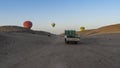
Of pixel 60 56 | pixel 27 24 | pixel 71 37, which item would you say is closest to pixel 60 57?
pixel 60 56

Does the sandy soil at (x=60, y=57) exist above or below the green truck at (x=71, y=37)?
below

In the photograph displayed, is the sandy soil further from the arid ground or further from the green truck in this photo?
the green truck

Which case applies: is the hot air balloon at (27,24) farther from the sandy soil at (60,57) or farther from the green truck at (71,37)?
the sandy soil at (60,57)

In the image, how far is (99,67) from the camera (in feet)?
49.4

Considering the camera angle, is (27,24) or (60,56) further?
(27,24)

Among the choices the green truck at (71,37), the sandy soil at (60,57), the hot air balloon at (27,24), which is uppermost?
the hot air balloon at (27,24)

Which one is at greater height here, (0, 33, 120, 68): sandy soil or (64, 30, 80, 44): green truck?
(64, 30, 80, 44): green truck

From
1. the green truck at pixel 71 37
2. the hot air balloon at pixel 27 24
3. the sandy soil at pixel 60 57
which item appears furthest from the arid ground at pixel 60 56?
the hot air balloon at pixel 27 24

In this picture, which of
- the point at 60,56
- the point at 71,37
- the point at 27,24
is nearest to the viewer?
the point at 60,56

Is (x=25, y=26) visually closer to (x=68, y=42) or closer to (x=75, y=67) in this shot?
(x=68, y=42)

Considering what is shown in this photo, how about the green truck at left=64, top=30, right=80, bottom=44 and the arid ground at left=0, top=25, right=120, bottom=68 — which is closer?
the arid ground at left=0, top=25, right=120, bottom=68

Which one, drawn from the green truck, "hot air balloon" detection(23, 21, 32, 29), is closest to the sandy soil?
the green truck

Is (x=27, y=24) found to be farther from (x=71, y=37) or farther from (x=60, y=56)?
(x=60, y=56)

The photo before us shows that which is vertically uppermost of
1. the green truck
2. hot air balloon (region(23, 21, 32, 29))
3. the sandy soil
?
hot air balloon (region(23, 21, 32, 29))
